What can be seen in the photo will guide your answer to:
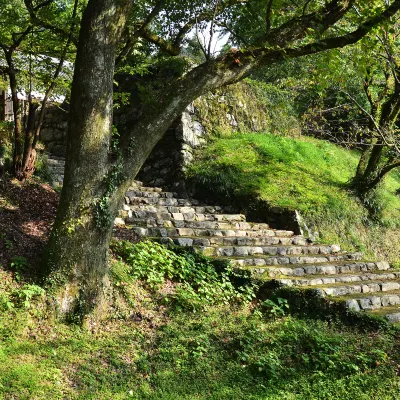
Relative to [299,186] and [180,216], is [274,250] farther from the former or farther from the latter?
[299,186]

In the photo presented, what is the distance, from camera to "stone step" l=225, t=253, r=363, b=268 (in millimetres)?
→ 6859

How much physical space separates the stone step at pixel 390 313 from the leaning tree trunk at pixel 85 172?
3.80 metres

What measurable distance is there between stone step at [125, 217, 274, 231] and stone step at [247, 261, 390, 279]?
168cm

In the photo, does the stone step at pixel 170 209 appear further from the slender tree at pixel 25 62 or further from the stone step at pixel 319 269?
the stone step at pixel 319 269

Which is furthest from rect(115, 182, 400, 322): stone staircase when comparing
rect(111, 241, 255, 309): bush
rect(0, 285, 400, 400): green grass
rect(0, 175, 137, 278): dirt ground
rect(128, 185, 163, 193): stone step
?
rect(0, 175, 137, 278): dirt ground

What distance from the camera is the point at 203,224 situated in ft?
27.4

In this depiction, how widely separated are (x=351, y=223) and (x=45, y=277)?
27.1 ft

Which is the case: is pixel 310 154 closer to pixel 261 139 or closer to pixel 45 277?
pixel 261 139

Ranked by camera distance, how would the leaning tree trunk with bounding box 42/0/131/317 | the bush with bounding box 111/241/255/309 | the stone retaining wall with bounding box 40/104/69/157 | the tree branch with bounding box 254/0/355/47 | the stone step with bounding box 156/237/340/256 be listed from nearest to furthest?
the leaning tree trunk with bounding box 42/0/131/317 → the tree branch with bounding box 254/0/355/47 → the bush with bounding box 111/241/255/309 → the stone step with bounding box 156/237/340/256 → the stone retaining wall with bounding box 40/104/69/157

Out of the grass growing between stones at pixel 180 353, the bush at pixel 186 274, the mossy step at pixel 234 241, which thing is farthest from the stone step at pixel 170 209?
the grass growing between stones at pixel 180 353

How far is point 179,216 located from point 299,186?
3.74 metres

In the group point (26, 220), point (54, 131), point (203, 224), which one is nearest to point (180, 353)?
point (26, 220)

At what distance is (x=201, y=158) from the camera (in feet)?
37.1

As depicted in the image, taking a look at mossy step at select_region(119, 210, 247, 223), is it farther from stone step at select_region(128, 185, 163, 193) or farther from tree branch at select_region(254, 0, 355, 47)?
tree branch at select_region(254, 0, 355, 47)
